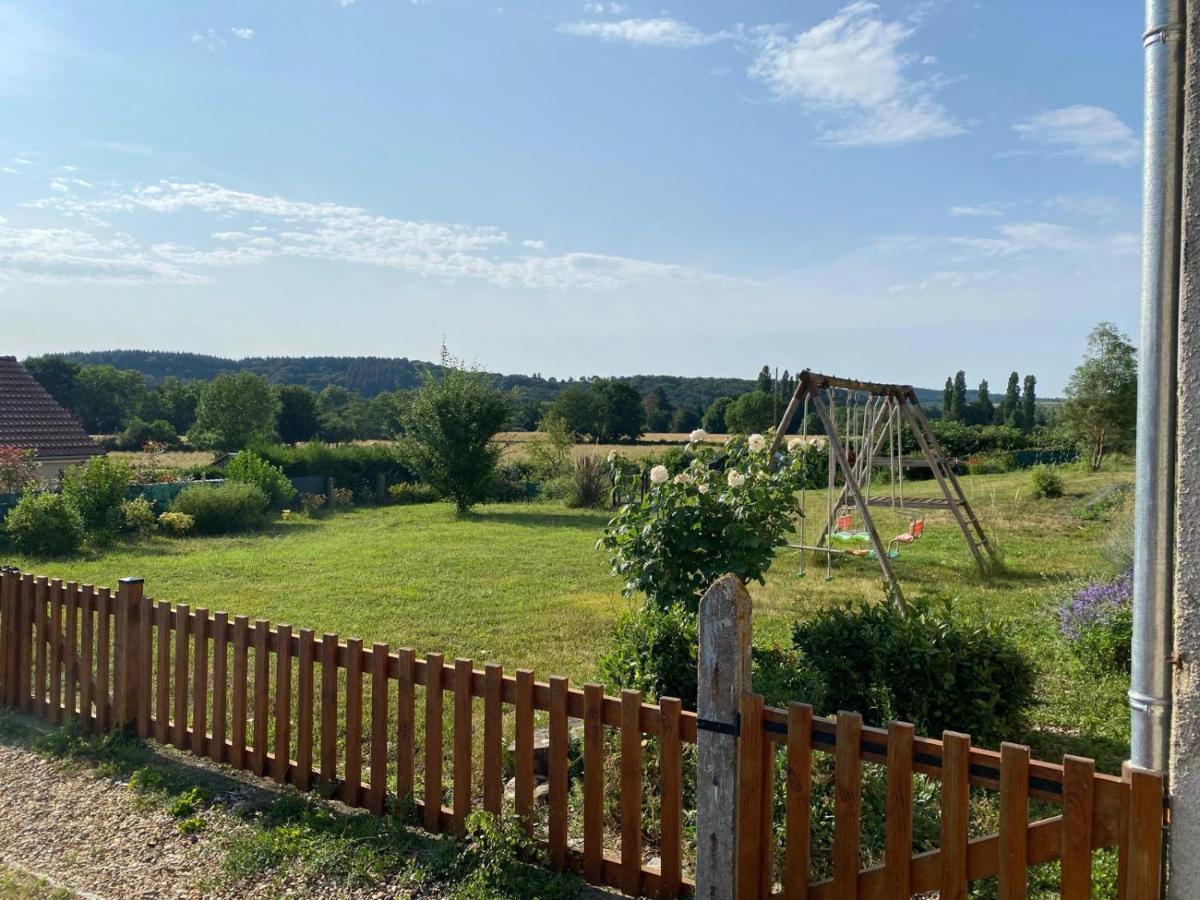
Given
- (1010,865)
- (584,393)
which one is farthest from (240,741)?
(584,393)

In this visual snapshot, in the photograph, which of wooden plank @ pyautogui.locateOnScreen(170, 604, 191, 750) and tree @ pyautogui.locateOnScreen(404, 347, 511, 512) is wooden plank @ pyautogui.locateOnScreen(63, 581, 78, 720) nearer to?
wooden plank @ pyautogui.locateOnScreen(170, 604, 191, 750)

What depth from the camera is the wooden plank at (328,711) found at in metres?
3.99

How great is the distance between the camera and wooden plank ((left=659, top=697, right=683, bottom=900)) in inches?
125

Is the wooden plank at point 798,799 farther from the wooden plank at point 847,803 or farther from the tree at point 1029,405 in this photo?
the tree at point 1029,405

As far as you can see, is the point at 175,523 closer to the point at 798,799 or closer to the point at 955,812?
the point at 798,799

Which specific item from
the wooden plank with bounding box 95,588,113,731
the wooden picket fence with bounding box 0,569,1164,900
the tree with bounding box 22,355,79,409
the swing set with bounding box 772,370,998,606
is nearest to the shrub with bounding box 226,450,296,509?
the swing set with bounding box 772,370,998,606

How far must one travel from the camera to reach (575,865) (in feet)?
11.3

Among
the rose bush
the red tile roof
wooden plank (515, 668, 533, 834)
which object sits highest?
the red tile roof

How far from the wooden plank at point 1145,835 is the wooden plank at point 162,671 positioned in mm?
4449

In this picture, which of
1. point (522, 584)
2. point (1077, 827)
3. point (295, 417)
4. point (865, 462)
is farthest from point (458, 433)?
point (295, 417)

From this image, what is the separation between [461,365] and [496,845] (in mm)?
17886

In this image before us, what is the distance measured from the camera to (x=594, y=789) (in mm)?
3365

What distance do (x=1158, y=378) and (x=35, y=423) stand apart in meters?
21.6

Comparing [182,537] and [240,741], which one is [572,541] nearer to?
[182,537]
